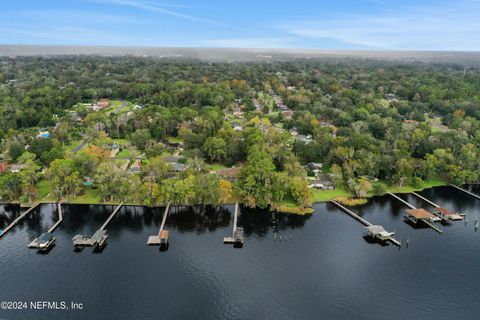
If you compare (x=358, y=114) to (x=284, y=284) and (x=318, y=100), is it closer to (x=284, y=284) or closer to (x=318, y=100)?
(x=318, y=100)

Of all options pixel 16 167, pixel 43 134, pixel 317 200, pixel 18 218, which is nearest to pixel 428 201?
pixel 317 200

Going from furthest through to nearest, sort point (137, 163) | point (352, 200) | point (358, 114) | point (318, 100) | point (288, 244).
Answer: point (318, 100), point (358, 114), point (137, 163), point (352, 200), point (288, 244)

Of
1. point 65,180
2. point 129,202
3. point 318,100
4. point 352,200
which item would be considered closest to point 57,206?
point 65,180

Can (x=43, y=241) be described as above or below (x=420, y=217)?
below

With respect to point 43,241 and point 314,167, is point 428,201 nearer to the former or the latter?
point 314,167

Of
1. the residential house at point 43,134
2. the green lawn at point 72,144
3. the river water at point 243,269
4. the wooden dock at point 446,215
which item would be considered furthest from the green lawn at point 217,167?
the residential house at point 43,134

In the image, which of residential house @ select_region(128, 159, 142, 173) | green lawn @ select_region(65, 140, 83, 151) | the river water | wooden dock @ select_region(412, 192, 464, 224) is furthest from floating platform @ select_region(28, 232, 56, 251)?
wooden dock @ select_region(412, 192, 464, 224)

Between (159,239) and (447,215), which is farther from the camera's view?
(447,215)
